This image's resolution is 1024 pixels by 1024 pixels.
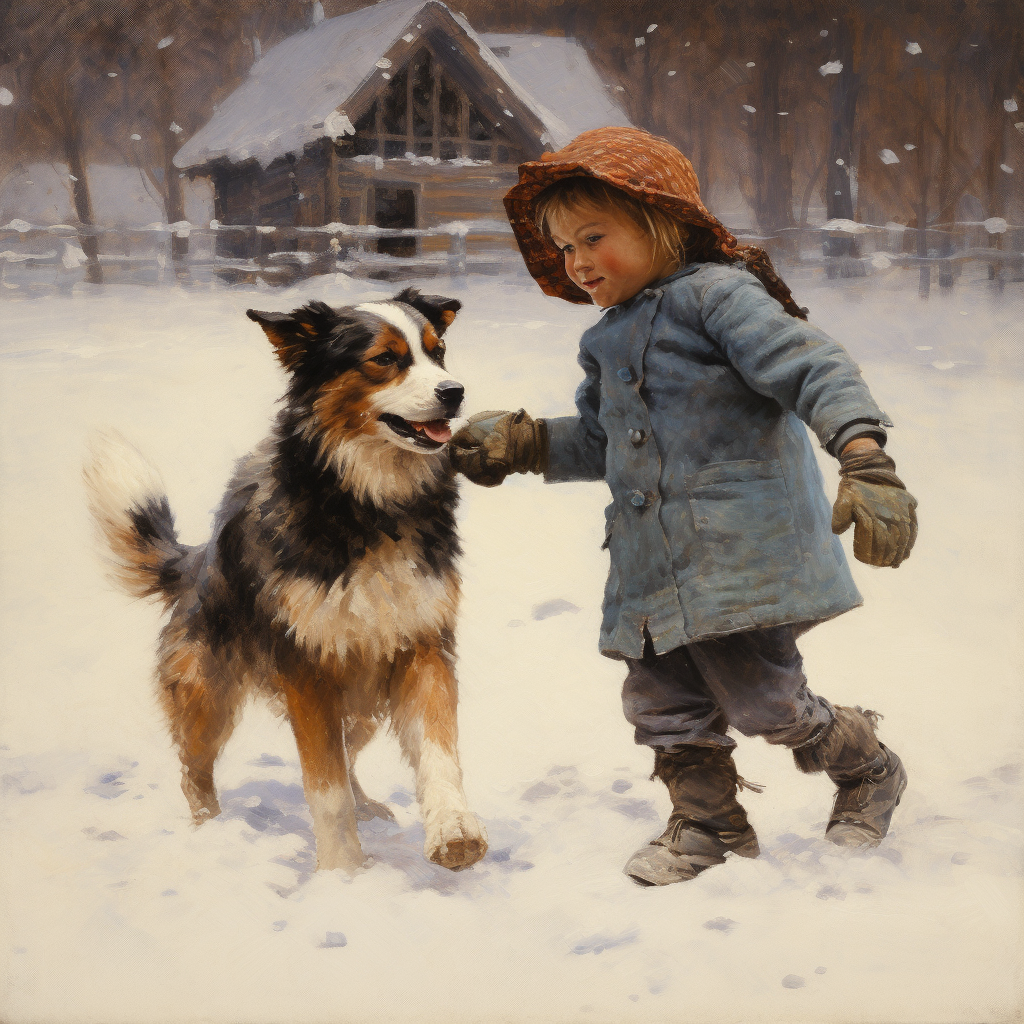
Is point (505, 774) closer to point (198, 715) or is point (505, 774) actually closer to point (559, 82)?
point (198, 715)

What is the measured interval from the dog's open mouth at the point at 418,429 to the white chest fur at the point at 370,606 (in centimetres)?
20

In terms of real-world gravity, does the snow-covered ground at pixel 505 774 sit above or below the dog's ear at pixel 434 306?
below

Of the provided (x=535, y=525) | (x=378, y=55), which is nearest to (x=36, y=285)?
(x=378, y=55)

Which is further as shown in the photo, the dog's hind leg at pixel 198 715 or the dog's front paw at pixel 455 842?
the dog's hind leg at pixel 198 715

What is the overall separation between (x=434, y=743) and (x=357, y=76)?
139 cm

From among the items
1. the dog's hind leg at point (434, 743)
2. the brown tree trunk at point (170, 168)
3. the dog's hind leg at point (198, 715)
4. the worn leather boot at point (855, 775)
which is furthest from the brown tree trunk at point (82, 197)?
the worn leather boot at point (855, 775)

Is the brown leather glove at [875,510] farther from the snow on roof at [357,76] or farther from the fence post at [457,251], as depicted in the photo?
the fence post at [457,251]

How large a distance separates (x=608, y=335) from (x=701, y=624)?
20.5 inches

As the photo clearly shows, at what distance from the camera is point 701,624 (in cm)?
154

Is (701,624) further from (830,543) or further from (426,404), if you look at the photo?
(426,404)

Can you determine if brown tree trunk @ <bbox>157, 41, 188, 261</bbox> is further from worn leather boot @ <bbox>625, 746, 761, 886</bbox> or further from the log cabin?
worn leather boot @ <bbox>625, 746, 761, 886</bbox>

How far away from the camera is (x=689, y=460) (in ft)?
5.13

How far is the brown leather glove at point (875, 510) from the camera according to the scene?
1269 mm

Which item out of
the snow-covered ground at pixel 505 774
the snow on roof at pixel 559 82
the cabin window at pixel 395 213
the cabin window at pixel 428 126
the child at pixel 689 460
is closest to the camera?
the child at pixel 689 460
